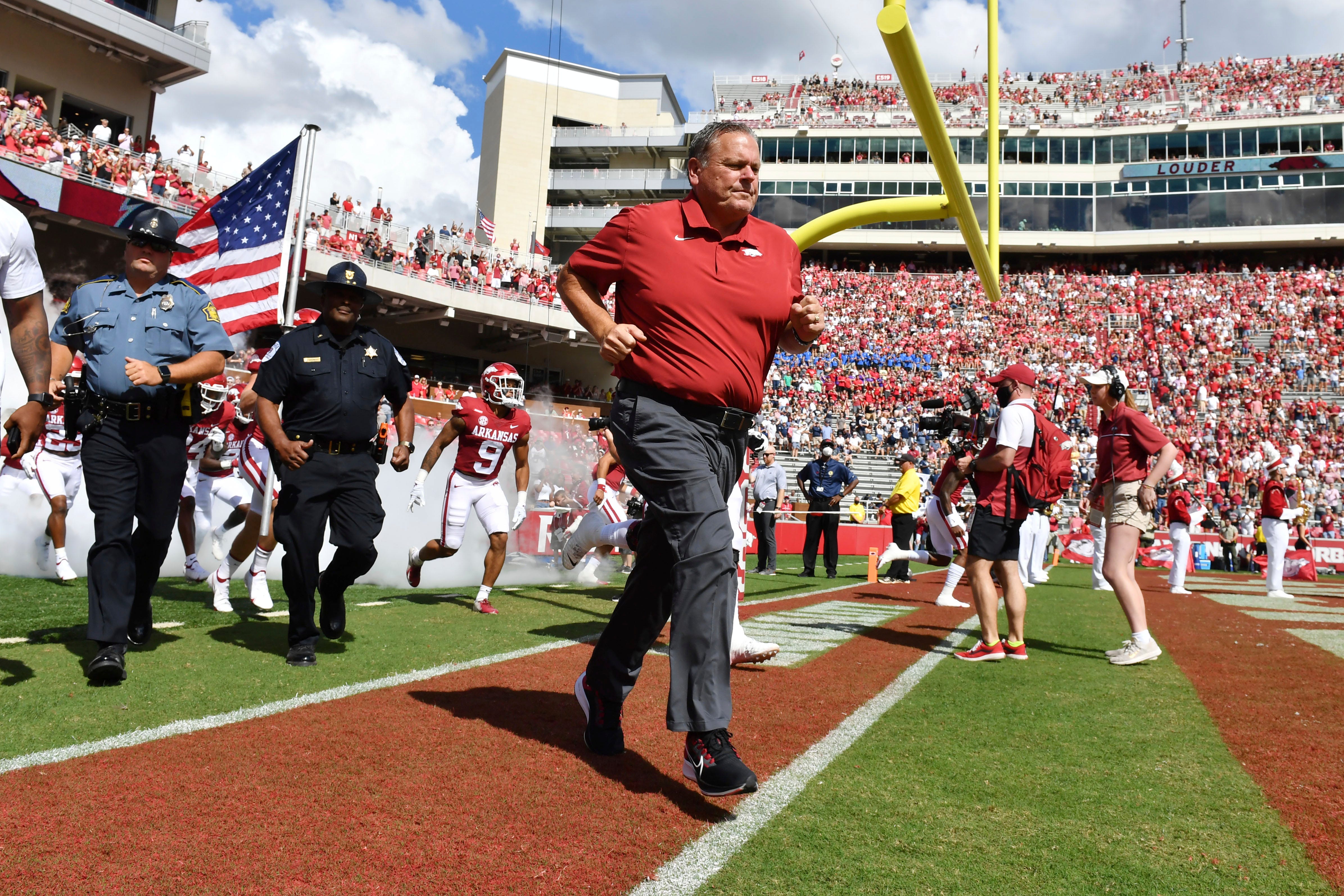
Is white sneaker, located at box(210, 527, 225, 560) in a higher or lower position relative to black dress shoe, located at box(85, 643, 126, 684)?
higher

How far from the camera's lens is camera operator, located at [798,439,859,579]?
48.7ft

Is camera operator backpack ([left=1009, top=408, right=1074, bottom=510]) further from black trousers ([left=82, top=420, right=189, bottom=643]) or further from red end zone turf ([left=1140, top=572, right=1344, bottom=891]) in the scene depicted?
black trousers ([left=82, top=420, right=189, bottom=643])

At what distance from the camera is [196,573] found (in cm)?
838

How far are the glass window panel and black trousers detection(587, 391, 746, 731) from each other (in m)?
59.5

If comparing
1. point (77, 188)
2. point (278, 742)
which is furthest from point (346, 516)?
point (77, 188)

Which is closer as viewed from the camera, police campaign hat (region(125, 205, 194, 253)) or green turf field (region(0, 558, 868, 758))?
green turf field (region(0, 558, 868, 758))

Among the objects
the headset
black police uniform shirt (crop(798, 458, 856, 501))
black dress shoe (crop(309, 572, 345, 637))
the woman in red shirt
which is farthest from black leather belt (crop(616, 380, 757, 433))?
black police uniform shirt (crop(798, 458, 856, 501))

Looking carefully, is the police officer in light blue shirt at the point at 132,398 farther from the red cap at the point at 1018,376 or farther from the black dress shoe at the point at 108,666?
the red cap at the point at 1018,376

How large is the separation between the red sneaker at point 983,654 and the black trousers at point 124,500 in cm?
479

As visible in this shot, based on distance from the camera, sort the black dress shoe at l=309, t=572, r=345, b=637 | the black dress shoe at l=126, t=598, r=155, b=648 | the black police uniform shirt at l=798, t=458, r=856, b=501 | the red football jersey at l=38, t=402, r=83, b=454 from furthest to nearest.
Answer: the black police uniform shirt at l=798, t=458, r=856, b=501
the red football jersey at l=38, t=402, r=83, b=454
the black dress shoe at l=309, t=572, r=345, b=637
the black dress shoe at l=126, t=598, r=155, b=648

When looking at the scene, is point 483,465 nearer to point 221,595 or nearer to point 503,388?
point 503,388

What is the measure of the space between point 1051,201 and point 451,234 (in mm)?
34373

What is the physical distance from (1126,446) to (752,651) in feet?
11.2

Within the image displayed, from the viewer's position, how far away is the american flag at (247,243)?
9.15 metres
